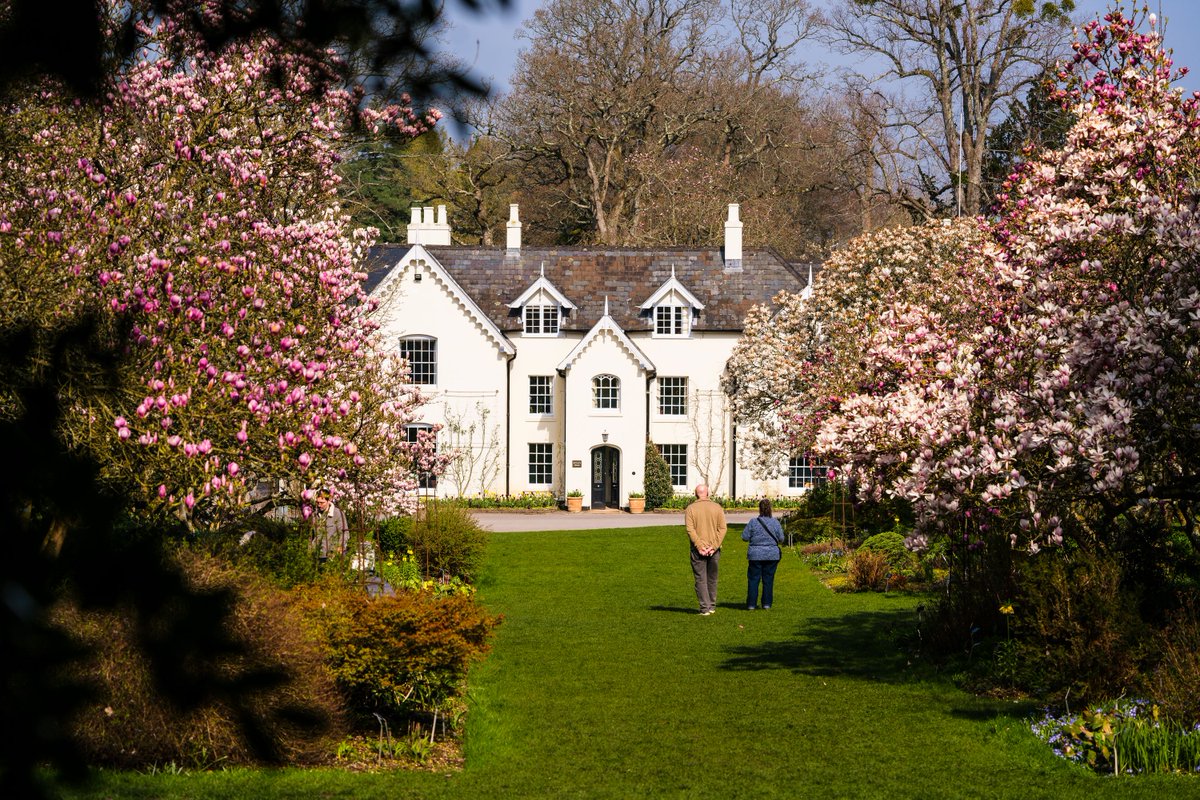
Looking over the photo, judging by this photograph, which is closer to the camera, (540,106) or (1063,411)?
(1063,411)

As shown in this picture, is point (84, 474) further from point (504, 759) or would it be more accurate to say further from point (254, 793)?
point (504, 759)

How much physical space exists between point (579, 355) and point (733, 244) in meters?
7.23

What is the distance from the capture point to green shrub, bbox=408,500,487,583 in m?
22.0

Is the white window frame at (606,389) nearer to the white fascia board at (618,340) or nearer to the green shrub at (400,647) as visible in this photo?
the white fascia board at (618,340)

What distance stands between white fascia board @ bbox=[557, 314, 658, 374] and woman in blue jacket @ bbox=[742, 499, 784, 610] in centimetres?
2290

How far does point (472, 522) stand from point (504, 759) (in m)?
12.8

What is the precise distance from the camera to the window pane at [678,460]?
44.1m

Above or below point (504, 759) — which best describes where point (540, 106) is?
above

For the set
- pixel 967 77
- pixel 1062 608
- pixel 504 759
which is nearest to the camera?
pixel 504 759

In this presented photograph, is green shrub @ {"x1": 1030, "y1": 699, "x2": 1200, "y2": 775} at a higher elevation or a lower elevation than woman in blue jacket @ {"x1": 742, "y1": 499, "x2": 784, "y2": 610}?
lower

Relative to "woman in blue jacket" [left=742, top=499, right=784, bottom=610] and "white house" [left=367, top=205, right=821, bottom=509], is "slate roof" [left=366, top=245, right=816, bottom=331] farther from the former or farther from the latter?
"woman in blue jacket" [left=742, top=499, right=784, bottom=610]

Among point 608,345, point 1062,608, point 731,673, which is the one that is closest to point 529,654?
point 731,673

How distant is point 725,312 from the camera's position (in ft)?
145

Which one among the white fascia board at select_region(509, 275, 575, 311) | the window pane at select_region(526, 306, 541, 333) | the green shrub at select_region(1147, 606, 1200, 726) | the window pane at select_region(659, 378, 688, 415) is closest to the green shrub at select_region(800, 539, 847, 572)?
the green shrub at select_region(1147, 606, 1200, 726)
